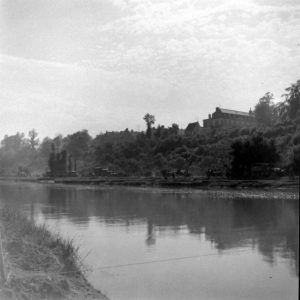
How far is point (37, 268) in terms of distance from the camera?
323 inches

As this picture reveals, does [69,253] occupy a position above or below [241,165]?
below

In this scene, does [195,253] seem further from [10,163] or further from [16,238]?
[10,163]

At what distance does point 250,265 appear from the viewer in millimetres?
8867

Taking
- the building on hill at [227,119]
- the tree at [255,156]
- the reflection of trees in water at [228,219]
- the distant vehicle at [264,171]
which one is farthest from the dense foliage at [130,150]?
the distant vehicle at [264,171]

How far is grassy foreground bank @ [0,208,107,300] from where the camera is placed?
21.1ft

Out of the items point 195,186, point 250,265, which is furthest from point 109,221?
point 195,186

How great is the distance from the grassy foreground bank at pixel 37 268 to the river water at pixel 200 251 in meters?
0.48

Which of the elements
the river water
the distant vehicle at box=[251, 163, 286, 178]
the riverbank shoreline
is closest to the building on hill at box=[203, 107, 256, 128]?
the riverbank shoreline

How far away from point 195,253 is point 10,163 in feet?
148

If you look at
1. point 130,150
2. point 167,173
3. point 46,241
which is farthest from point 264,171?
point 130,150

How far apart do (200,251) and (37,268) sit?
4529 mm

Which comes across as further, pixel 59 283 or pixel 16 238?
pixel 16 238

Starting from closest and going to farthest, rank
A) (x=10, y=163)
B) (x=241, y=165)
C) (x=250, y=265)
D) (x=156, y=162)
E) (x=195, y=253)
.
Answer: (x=250, y=265), (x=195, y=253), (x=241, y=165), (x=156, y=162), (x=10, y=163)

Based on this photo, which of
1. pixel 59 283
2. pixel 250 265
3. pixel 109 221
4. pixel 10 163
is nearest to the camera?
pixel 59 283
